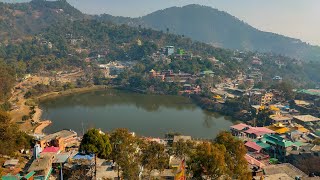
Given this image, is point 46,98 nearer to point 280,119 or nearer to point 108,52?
point 280,119

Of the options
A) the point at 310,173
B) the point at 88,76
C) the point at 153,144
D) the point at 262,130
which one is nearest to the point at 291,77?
the point at 88,76

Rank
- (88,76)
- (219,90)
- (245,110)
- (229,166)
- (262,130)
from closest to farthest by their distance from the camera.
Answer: (229,166) → (262,130) → (245,110) → (219,90) → (88,76)

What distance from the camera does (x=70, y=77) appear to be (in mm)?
43719

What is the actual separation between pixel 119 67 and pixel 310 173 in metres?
37.8

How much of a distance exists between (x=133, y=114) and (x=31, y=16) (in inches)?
3054

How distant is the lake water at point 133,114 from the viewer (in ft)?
75.7

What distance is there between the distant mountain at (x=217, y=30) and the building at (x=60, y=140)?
11168 cm

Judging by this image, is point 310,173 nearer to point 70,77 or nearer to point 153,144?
point 153,144

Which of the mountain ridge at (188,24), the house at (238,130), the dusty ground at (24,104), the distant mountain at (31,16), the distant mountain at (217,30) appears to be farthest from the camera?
the distant mountain at (217,30)

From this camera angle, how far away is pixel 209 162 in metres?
9.07

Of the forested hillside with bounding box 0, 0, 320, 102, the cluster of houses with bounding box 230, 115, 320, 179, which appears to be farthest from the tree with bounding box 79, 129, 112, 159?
the forested hillside with bounding box 0, 0, 320, 102

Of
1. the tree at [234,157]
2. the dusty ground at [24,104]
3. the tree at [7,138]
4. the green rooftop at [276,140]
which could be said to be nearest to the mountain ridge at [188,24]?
the dusty ground at [24,104]

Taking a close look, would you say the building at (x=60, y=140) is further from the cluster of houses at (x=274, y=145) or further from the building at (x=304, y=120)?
the building at (x=304, y=120)

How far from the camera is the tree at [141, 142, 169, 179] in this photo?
10.5 metres
